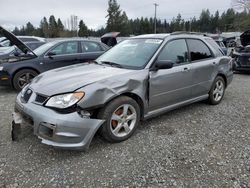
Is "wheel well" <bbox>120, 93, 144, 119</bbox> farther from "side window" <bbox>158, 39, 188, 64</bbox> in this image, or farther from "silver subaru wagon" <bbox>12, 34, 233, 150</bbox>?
"side window" <bbox>158, 39, 188, 64</bbox>

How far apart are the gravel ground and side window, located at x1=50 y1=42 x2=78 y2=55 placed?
3.12 meters

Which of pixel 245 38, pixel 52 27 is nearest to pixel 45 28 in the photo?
pixel 52 27

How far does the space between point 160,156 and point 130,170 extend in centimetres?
50

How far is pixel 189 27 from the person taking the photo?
7812 centimetres

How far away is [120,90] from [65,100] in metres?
0.76

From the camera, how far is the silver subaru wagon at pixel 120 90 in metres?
2.71

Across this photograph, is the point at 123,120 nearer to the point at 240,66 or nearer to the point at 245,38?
the point at 240,66

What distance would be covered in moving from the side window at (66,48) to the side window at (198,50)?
382 cm

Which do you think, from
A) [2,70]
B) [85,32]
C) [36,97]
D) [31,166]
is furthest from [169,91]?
[85,32]

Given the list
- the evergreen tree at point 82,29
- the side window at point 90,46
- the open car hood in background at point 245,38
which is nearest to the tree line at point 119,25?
the evergreen tree at point 82,29

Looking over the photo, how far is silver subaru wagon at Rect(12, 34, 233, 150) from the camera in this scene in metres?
2.71

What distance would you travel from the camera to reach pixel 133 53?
385 centimetres

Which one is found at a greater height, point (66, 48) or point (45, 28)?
point (45, 28)

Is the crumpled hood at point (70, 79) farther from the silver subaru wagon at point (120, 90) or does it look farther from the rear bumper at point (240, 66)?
the rear bumper at point (240, 66)
